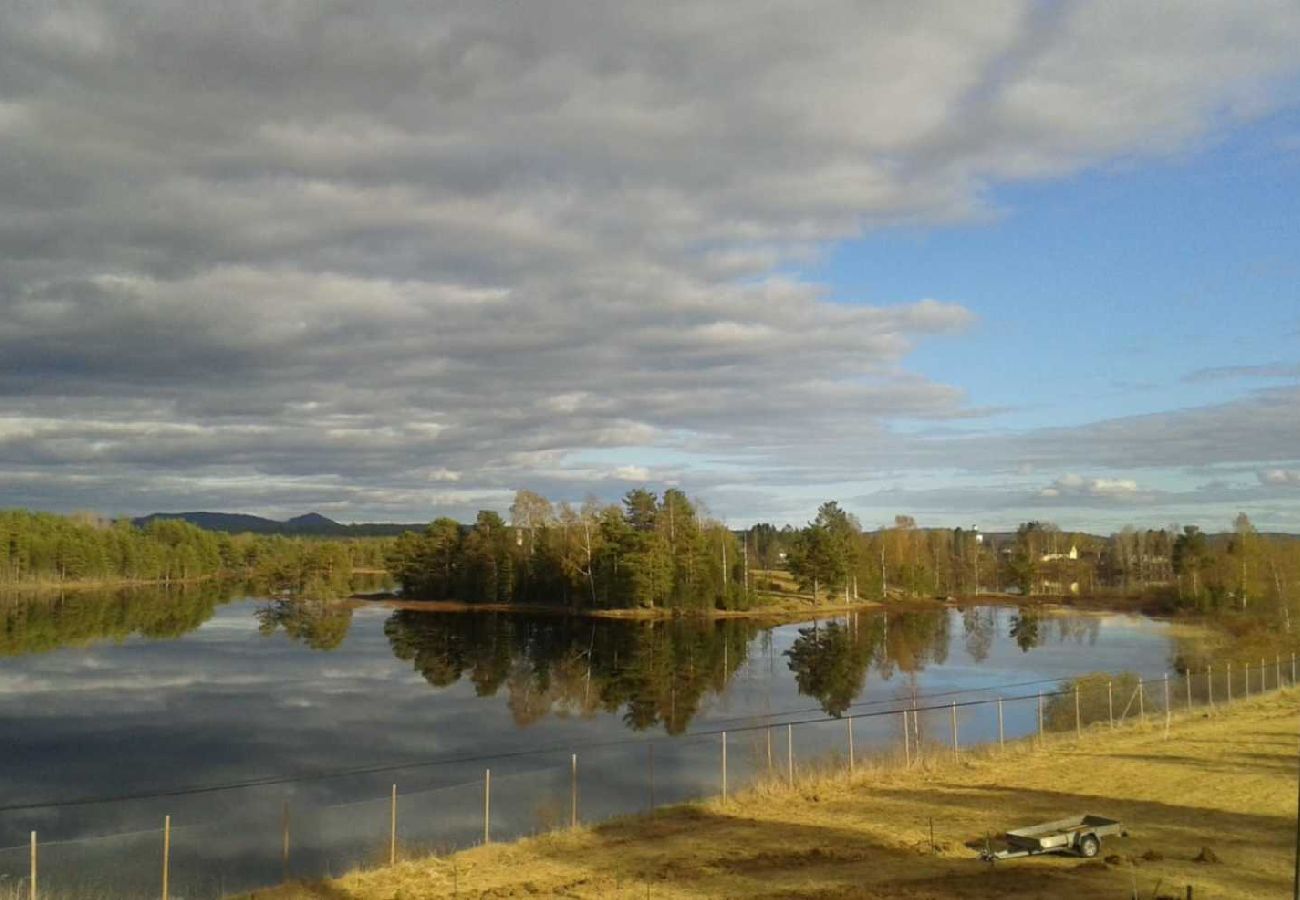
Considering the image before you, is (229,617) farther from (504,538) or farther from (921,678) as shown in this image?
(921,678)

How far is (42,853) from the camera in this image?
898 inches

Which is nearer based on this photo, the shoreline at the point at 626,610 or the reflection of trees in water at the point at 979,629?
the reflection of trees in water at the point at 979,629

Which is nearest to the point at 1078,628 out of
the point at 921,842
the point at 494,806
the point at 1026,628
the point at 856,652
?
the point at 1026,628

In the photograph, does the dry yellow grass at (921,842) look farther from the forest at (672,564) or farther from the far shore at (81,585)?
the far shore at (81,585)

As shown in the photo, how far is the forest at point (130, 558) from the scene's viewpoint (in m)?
138

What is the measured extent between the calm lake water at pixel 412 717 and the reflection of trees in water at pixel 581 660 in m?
0.33

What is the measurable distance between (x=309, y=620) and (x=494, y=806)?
280 ft

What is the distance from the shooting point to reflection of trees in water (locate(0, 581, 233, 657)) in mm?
84562

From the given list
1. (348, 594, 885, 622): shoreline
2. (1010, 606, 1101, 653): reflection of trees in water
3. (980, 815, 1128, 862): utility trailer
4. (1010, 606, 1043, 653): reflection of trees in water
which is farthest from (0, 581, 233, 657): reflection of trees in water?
(980, 815, 1128, 862): utility trailer

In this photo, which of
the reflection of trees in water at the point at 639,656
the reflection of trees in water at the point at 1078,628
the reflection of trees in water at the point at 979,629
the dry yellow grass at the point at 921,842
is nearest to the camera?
the dry yellow grass at the point at 921,842

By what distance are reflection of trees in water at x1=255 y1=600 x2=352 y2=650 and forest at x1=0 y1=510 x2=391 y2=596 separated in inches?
128

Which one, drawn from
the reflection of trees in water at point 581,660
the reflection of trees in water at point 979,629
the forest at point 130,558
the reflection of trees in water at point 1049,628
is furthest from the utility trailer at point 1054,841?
the forest at point 130,558

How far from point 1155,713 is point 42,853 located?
110ft

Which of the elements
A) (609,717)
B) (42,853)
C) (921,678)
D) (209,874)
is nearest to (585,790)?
(209,874)
